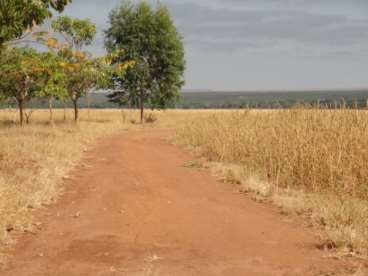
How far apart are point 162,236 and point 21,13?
5.12m

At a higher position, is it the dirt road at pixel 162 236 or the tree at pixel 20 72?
the tree at pixel 20 72

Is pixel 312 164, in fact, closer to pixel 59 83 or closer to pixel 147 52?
pixel 59 83

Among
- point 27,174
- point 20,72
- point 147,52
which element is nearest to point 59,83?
point 20,72

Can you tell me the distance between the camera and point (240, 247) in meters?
7.53

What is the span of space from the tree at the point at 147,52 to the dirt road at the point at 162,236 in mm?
35579

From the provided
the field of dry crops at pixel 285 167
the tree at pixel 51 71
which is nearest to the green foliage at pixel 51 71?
the tree at pixel 51 71

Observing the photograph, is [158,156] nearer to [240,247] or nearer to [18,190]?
[18,190]

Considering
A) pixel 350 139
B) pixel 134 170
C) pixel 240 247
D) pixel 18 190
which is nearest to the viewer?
pixel 240 247

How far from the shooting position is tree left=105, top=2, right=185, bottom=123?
4797 cm

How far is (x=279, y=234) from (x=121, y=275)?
2.83m

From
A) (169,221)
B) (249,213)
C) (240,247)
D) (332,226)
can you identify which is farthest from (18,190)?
(332,226)

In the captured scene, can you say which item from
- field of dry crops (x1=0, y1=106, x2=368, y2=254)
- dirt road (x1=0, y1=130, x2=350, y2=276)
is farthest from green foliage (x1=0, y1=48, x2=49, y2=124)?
dirt road (x1=0, y1=130, x2=350, y2=276)

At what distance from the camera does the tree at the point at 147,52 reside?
1889 inches

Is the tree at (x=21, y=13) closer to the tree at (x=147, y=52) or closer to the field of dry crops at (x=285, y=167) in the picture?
the field of dry crops at (x=285, y=167)
